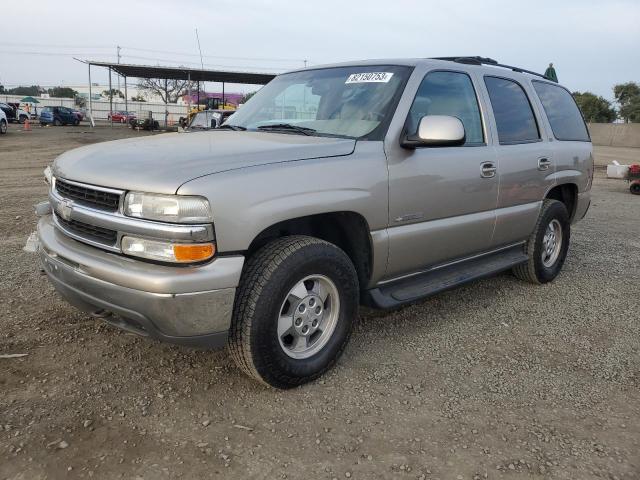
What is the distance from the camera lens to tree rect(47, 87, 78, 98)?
100 meters

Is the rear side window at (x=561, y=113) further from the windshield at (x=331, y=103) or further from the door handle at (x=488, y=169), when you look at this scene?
the windshield at (x=331, y=103)

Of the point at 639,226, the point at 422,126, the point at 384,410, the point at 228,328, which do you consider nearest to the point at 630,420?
the point at 384,410

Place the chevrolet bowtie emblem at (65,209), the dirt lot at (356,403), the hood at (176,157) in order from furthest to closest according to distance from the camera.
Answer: the chevrolet bowtie emblem at (65,209) < the hood at (176,157) < the dirt lot at (356,403)

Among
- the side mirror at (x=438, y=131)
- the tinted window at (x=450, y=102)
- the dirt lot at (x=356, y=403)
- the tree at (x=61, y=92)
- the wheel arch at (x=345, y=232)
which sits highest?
the tinted window at (x=450, y=102)

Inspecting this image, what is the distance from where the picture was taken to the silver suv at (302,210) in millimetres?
2438

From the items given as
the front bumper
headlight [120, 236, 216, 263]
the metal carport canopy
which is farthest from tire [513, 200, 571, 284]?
the metal carport canopy

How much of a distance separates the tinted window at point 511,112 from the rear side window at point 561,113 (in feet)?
1.15

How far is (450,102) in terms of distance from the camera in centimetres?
379

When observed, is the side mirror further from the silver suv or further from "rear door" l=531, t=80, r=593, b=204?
"rear door" l=531, t=80, r=593, b=204

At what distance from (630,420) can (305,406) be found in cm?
169

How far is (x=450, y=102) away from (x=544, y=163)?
1269 mm

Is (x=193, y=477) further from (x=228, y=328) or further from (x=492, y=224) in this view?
(x=492, y=224)

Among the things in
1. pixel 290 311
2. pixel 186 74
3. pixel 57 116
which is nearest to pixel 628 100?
pixel 186 74

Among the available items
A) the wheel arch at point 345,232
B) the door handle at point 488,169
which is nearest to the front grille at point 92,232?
the wheel arch at point 345,232
